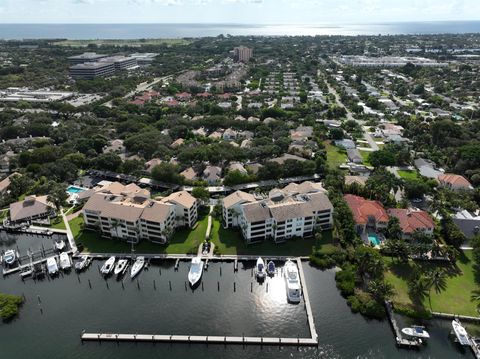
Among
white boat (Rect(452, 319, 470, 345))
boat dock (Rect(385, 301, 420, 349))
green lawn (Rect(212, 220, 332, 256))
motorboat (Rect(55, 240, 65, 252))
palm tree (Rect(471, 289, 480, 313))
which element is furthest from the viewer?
motorboat (Rect(55, 240, 65, 252))

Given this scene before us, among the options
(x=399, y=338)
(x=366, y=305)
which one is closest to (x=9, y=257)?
(x=366, y=305)

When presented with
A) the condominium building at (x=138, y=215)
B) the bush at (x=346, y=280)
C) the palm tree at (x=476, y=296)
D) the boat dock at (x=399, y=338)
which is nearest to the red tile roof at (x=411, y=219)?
the palm tree at (x=476, y=296)

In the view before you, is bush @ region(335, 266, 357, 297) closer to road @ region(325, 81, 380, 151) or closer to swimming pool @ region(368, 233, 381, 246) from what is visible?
swimming pool @ region(368, 233, 381, 246)

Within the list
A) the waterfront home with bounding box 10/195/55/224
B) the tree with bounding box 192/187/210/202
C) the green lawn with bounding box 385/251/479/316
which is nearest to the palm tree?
the green lawn with bounding box 385/251/479/316

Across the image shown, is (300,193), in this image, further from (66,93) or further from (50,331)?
(66,93)

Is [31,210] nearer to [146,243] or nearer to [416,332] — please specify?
[146,243]

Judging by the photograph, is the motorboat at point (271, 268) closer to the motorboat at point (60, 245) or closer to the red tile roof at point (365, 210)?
the red tile roof at point (365, 210)

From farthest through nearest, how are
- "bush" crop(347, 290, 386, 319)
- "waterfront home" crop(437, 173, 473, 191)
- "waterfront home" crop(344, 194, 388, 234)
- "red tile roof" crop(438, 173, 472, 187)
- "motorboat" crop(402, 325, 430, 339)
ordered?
1. "red tile roof" crop(438, 173, 472, 187)
2. "waterfront home" crop(437, 173, 473, 191)
3. "waterfront home" crop(344, 194, 388, 234)
4. "bush" crop(347, 290, 386, 319)
5. "motorboat" crop(402, 325, 430, 339)
